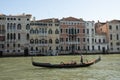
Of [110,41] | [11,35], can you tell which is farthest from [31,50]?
[110,41]

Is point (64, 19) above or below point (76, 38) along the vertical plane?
above

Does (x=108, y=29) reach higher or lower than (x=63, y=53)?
higher

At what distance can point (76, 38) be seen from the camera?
47.8 metres

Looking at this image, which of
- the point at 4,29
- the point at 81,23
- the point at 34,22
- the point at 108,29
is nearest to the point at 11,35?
the point at 4,29

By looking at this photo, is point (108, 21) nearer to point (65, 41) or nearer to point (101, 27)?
point (101, 27)

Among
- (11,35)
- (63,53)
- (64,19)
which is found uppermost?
(64,19)

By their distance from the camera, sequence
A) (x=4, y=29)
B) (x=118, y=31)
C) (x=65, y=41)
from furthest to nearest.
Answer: (x=118, y=31), (x=65, y=41), (x=4, y=29)

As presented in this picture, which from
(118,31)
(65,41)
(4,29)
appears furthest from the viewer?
(118,31)

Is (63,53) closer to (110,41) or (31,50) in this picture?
(31,50)

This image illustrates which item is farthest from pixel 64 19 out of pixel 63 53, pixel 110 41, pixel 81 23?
pixel 110 41

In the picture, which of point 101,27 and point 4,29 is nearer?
point 4,29

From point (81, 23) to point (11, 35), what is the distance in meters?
12.7

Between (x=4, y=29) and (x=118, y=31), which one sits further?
(x=118, y=31)

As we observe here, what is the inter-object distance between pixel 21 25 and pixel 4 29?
115 inches
